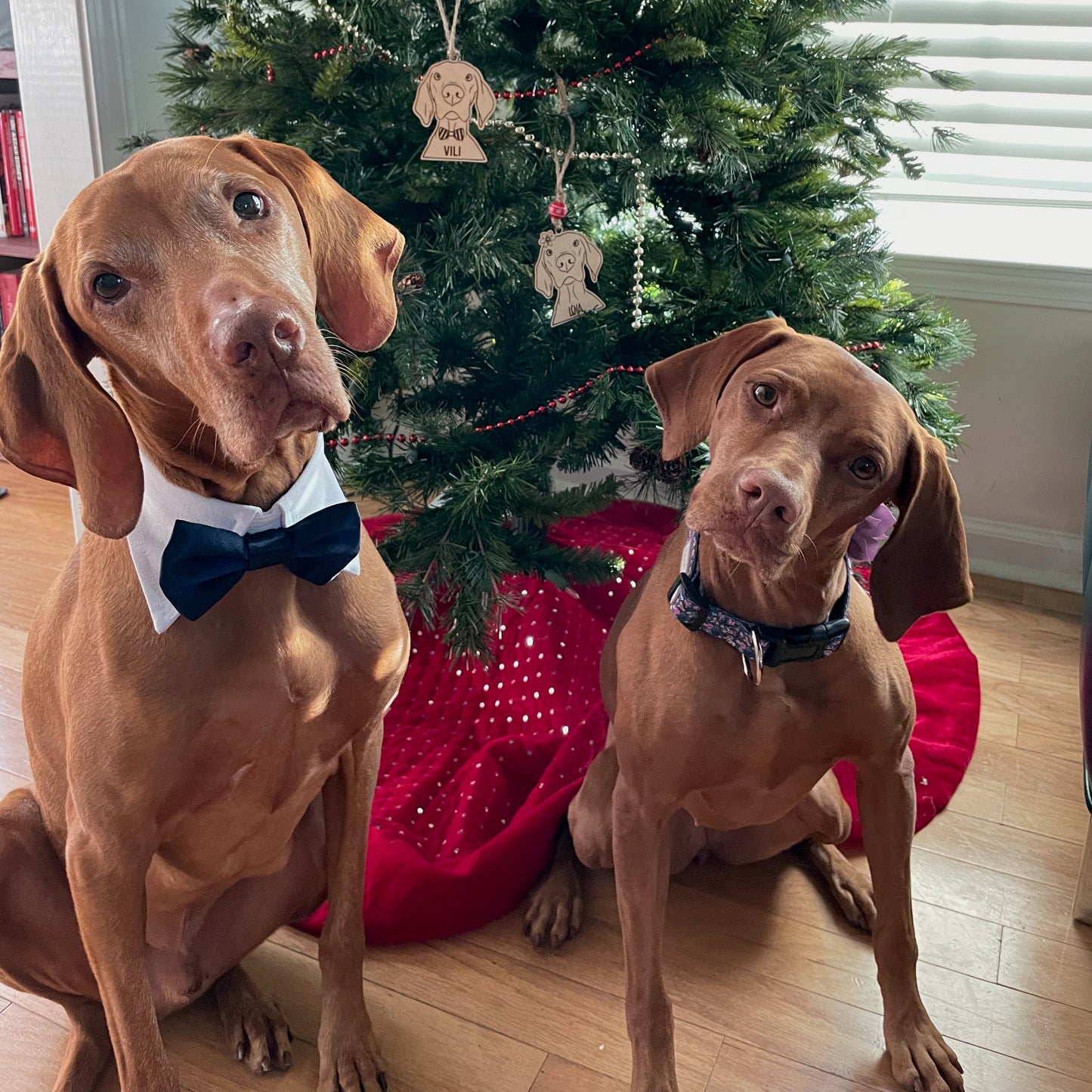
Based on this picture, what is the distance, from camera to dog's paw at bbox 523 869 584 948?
171cm

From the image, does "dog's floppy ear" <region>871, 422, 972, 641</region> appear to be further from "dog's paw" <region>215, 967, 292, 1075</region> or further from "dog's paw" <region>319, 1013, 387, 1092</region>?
"dog's paw" <region>215, 967, 292, 1075</region>

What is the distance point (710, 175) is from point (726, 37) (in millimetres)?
238

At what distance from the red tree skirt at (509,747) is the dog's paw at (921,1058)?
0.55 meters

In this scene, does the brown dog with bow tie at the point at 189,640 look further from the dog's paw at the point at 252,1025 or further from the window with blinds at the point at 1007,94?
the window with blinds at the point at 1007,94

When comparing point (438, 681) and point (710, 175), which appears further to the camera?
point (438, 681)

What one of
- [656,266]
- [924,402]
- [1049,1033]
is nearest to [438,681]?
[656,266]

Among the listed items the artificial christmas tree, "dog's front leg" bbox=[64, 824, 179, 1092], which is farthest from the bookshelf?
"dog's front leg" bbox=[64, 824, 179, 1092]

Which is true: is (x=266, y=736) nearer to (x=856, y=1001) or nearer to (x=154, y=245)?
(x=154, y=245)

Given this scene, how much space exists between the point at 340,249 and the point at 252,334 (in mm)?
295

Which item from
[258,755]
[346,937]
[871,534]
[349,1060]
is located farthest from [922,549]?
[349,1060]

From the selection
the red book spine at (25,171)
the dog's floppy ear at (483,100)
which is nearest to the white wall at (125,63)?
the dog's floppy ear at (483,100)

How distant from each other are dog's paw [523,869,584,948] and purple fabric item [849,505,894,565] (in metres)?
0.79

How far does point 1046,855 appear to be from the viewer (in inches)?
74.3

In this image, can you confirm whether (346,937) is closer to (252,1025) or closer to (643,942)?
(252,1025)
